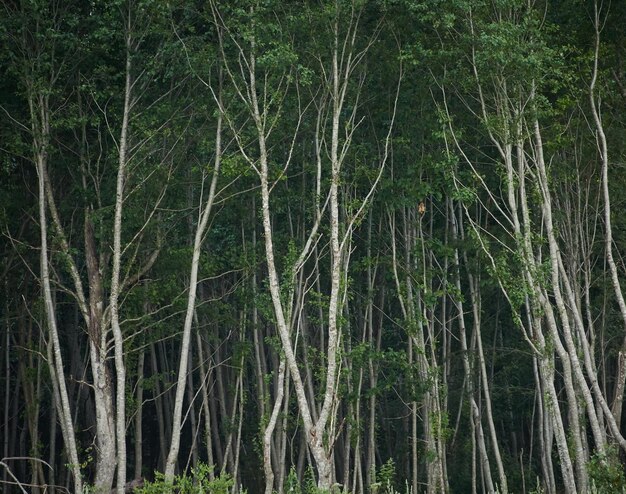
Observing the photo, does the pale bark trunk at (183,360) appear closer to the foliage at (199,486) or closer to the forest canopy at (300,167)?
the forest canopy at (300,167)

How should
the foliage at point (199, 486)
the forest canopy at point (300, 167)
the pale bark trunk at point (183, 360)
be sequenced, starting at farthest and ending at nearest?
the forest canopy at point (300, 167), the pale bark trunk at point (183, 360), the foliage at point (199, 486)

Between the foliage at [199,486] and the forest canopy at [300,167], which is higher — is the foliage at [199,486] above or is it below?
below

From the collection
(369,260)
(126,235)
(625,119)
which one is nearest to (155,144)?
(126,235)

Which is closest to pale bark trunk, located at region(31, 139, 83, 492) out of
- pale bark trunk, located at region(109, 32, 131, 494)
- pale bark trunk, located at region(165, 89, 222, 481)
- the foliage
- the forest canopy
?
the forest canopy

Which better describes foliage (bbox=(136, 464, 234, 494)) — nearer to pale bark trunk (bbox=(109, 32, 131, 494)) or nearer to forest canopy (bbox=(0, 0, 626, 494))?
forest canopy (bbox=(0, 0, 626, 494))

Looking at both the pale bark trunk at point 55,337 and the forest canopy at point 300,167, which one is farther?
the forest canopy at point 300,167

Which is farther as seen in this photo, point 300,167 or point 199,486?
point 300,167

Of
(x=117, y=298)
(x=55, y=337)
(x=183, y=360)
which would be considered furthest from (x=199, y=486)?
(x=117, y=298)

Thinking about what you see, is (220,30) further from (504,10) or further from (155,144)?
(504,10)

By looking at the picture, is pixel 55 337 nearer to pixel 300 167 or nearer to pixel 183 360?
pixel 183 360

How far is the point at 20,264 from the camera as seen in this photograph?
2178 centimetres

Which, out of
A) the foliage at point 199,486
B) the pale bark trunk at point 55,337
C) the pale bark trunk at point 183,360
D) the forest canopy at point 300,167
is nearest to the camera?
the foliage at point 199,486

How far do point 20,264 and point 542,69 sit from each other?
526 inches

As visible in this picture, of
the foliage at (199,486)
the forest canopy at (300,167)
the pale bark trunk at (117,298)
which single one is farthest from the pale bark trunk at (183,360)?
the pale bark trunk at (117,298)
